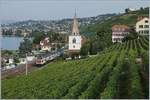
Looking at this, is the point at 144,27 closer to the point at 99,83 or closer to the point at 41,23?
the point at 99,83

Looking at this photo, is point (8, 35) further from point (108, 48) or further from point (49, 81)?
point (108, 48)

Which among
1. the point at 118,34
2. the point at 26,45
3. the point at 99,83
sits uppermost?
the point at 118,34

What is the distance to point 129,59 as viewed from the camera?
3527 mm

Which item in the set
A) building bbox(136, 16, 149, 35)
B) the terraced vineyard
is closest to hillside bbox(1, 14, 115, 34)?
building bbox(136, 16, 149, 35)

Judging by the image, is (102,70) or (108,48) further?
(108,48)

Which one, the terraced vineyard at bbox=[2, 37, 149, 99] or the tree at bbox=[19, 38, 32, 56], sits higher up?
the tree at bbox=[19, 38, 32, 56]

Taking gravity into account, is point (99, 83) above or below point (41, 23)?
below

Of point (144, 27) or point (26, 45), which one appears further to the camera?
point (26, 45)

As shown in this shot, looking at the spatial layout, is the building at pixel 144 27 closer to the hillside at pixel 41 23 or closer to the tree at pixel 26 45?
the hillside at pixel 41 23

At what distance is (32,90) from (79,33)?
1696mm

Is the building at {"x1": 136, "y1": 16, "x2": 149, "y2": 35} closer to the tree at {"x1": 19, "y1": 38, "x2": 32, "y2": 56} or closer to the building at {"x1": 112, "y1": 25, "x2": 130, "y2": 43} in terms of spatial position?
the building at {"x1": 112, "y1": 25, "x2": 130, "y2": 43}

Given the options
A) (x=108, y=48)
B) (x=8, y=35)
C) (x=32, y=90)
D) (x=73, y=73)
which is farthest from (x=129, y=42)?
(x=8, y=35)

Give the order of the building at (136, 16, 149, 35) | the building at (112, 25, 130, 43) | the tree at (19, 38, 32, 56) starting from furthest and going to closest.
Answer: the tree at (19, 38, 32, 56), the building at (112, 25, 130, 43), the building at (136, 16, 149, 35)

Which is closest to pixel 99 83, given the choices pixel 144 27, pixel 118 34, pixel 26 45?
pixel 144 27
